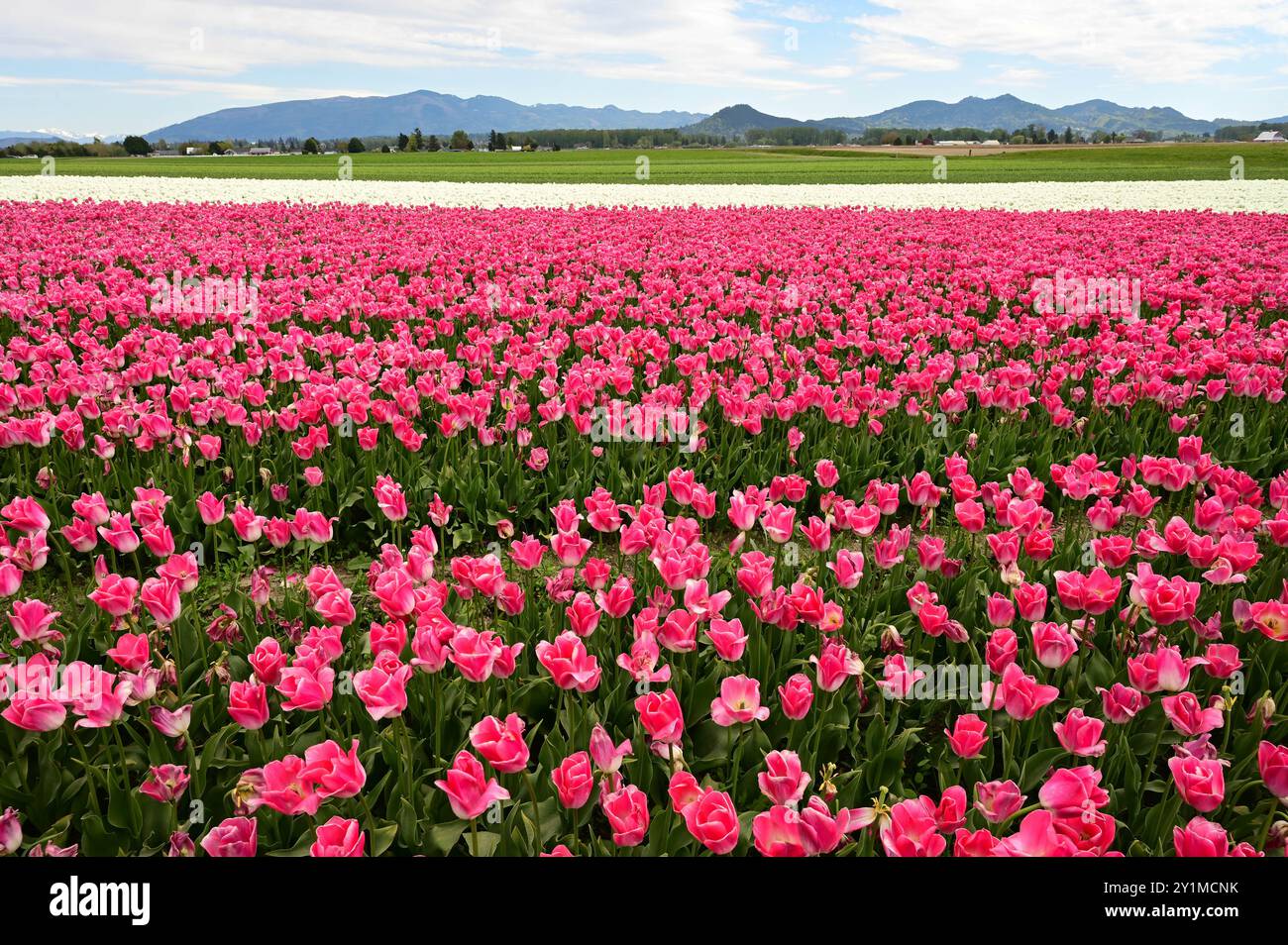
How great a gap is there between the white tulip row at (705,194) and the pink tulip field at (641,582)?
14.5 m

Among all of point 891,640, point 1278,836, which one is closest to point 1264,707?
point 1278,836

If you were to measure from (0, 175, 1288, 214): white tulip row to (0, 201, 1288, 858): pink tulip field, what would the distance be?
14.5 m

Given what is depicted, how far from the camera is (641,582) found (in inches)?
153

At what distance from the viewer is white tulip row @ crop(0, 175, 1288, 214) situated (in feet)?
75.7

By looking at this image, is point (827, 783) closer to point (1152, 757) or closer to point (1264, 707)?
point (1152, 757)

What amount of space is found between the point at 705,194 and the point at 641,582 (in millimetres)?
25306

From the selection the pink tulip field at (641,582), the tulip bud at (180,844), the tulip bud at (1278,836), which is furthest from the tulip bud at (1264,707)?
the tulip bud at (180,844)

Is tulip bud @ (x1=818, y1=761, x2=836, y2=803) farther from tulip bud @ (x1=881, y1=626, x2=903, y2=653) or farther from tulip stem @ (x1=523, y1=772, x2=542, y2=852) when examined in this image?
tulip stem @ (x1=523, y1=772, x2=542, y2=852)

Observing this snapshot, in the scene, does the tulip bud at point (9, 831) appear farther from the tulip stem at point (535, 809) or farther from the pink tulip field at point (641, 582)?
the tulip stem at point (535, 809)

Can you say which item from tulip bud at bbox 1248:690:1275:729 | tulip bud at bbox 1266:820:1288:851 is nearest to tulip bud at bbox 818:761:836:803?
tulip bud at bbox 1266:820:1288:851

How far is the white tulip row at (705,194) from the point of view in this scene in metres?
23.1
